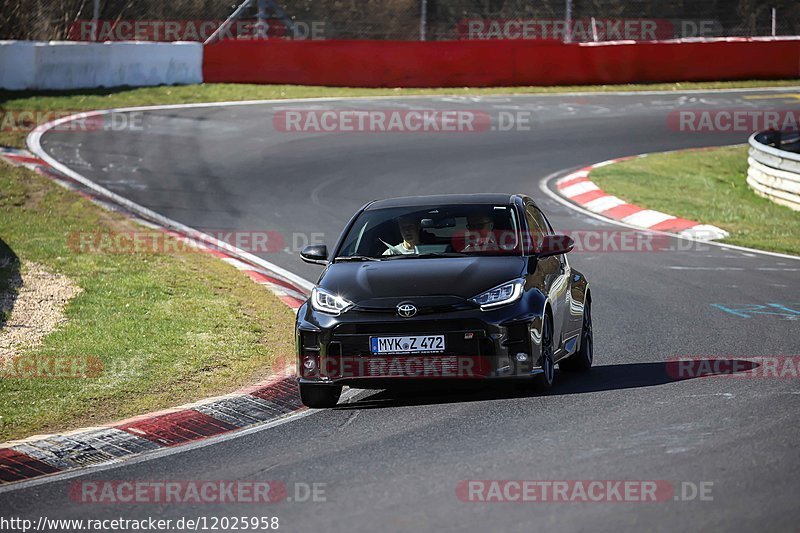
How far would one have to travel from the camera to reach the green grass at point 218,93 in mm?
27781

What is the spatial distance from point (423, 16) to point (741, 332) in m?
23.0

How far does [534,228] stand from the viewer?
34.1ft

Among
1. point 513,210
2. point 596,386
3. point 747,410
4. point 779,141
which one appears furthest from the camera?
point 779,141

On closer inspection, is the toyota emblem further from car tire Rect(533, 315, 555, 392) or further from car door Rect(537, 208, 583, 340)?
car door Rect(537, 208, 583, 340)

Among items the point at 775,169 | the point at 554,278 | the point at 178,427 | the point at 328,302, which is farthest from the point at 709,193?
A: the point at 178,427

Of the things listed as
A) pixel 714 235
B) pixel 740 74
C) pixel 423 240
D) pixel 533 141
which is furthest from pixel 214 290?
pixel 740 74

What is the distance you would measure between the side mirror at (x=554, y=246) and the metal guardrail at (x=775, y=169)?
1226 centimetres

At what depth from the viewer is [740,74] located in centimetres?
3509

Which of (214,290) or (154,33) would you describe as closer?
(214,290)

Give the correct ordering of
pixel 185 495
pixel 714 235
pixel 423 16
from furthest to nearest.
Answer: pixel 423 16 → pixel 714 235 → pixel 185 495

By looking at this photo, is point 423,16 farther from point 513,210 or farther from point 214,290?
point 513,210

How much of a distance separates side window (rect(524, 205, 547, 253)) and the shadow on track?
1.07m

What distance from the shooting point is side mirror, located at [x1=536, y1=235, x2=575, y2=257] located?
381 inches

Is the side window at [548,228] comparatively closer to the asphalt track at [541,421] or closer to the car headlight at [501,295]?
the asphalt track at [541,421]
